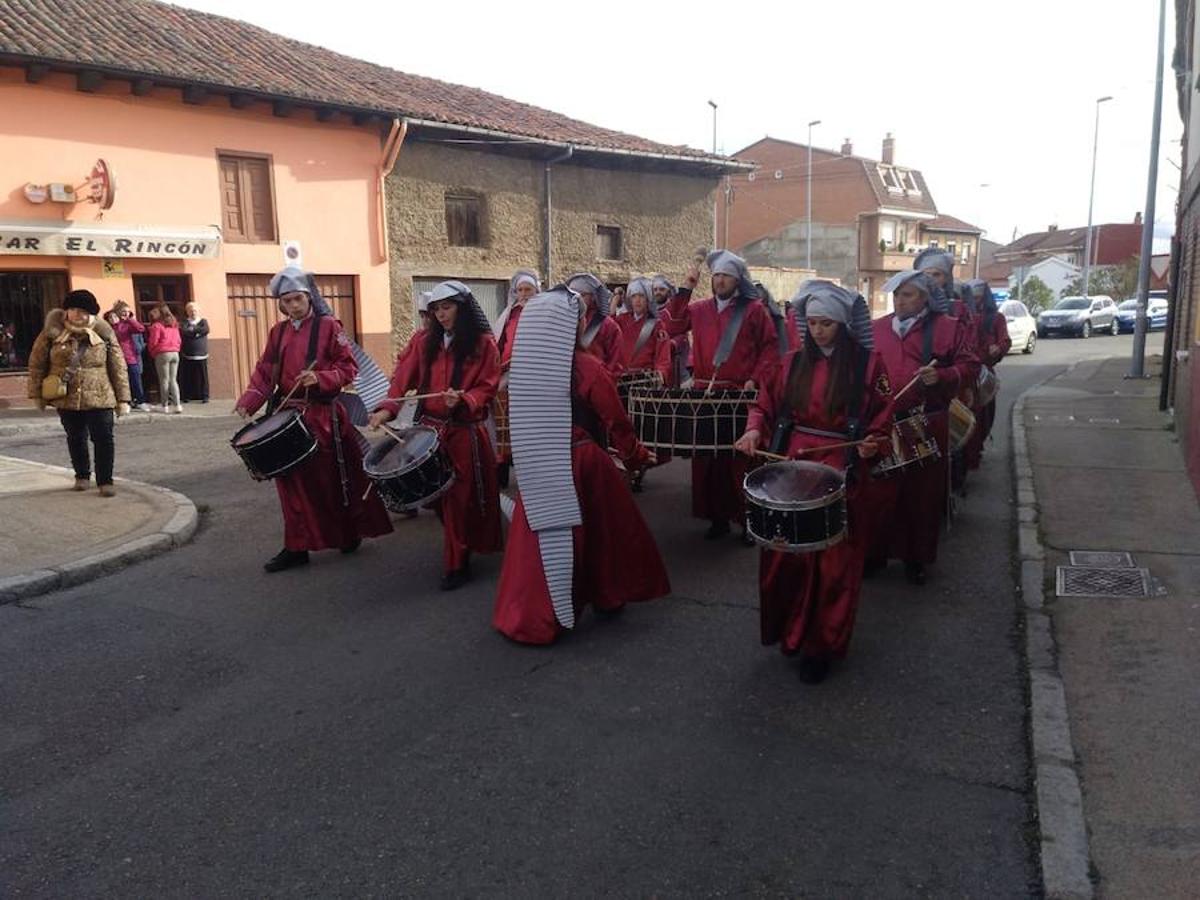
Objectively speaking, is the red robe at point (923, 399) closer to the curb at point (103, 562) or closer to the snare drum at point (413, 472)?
the snare drum at point (413, 472)

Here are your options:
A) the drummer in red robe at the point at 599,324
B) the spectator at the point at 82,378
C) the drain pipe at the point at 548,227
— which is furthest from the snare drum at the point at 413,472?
the drain pipe at the point at 548,227

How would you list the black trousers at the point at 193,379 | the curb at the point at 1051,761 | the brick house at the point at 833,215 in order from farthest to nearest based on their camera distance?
the brick house at the point at 833,215 → the black trousers at the point at 193,379 → the curb at the point at 1051,761

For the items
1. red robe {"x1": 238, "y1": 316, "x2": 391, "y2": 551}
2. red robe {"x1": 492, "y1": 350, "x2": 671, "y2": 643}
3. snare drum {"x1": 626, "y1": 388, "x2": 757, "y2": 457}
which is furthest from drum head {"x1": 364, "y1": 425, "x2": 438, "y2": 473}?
snare drum {"x1": 626, "y1": 388, "x2": 757, "y2": 457}

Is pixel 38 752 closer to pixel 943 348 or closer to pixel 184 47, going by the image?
pixel 943 348

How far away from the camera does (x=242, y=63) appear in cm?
1875

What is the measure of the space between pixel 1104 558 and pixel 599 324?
3975 mm

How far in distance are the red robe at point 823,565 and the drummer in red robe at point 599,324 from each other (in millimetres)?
3027

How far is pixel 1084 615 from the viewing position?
17.3 ft

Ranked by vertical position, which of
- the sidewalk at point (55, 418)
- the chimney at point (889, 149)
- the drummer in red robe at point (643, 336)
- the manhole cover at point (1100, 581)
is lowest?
the sidewalk at point (55, 418)

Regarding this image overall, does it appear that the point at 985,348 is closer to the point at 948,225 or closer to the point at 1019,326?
the point at 1019,326

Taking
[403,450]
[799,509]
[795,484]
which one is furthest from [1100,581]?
[403,450]

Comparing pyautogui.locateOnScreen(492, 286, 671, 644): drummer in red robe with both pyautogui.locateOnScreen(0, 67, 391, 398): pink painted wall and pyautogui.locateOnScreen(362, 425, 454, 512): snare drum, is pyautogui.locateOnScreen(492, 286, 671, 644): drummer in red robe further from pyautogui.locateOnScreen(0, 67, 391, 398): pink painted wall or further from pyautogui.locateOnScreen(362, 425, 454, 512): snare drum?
pyautogui.locateOnScreen(0, 67, 391, 398): pink painted wall

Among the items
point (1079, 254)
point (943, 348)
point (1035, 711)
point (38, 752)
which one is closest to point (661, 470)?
point (943, 348)

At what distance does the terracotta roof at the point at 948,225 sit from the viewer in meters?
55.9
